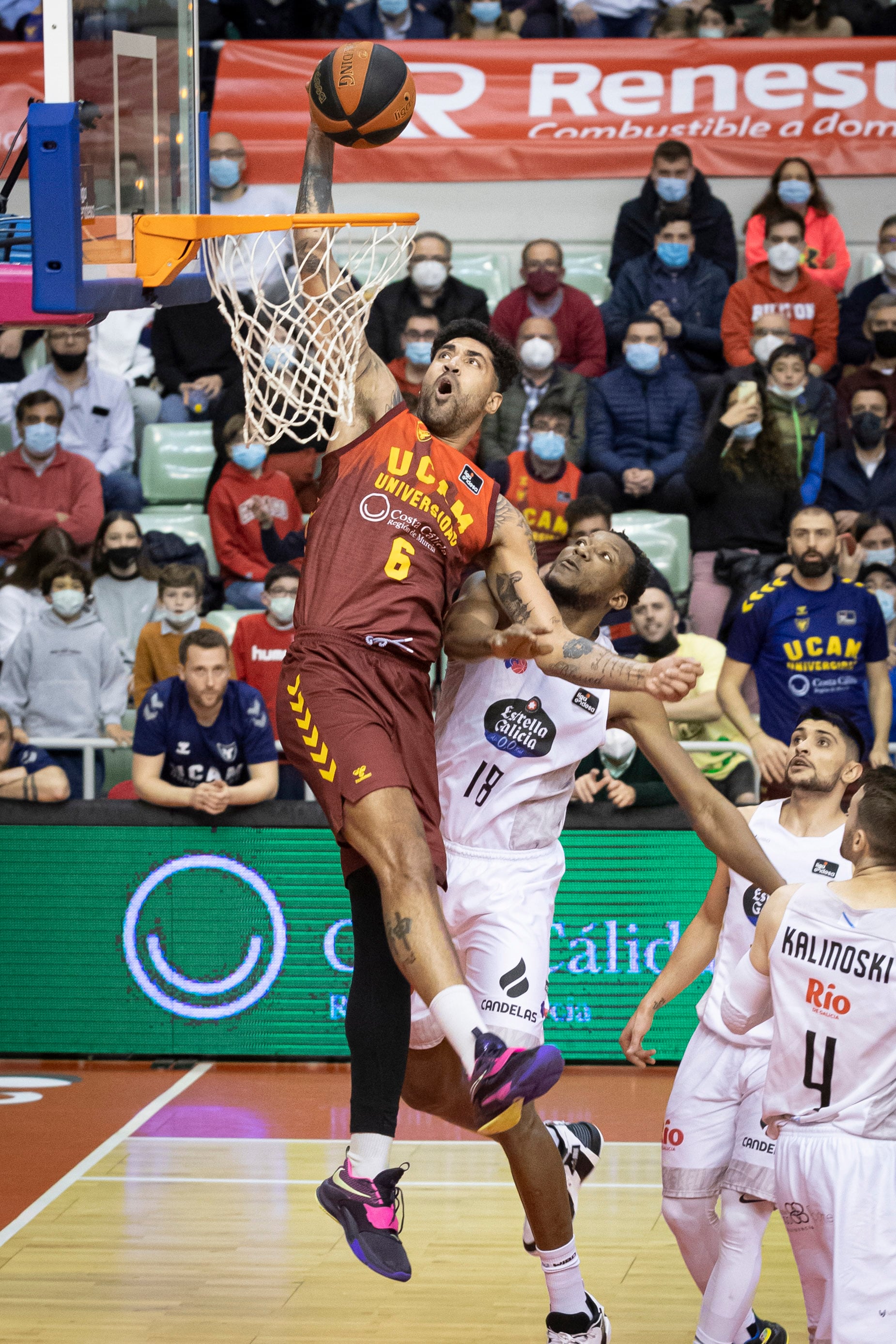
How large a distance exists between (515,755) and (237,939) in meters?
3.49

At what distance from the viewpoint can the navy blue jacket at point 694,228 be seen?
38.4 feet

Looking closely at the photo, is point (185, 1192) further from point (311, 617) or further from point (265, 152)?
point (265, 152)

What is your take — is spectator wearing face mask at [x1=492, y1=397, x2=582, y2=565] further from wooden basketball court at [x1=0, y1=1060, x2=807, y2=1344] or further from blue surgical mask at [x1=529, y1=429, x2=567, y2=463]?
wooden basketball court at [x1=0, y1=1060, x2=807, y2=1344]

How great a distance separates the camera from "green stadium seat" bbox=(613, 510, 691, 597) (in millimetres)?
10406

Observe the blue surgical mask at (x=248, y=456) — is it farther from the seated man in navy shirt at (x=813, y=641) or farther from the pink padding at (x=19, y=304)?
the pink padding at (x=19, y=304)

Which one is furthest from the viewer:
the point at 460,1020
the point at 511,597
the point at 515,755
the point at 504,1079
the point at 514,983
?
the point at 515,755

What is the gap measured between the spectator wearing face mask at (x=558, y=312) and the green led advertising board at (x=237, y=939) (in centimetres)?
417

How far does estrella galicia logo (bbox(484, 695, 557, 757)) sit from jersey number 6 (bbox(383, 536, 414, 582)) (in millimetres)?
766

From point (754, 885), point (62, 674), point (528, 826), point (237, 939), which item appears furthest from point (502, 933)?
point (62, 674)

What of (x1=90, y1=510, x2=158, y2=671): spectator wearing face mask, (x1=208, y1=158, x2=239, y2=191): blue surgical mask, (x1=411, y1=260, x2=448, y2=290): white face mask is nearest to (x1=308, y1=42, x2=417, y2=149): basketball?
(x1=90, y1=510, x2=158, y2=671): spectator wearing face mask

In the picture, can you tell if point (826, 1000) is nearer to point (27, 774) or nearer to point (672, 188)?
point (27, 774)

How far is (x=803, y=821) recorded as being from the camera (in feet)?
17.5

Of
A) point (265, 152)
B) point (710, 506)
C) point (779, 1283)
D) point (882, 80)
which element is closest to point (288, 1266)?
point (779, 1283)

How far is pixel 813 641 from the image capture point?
8688 mm
